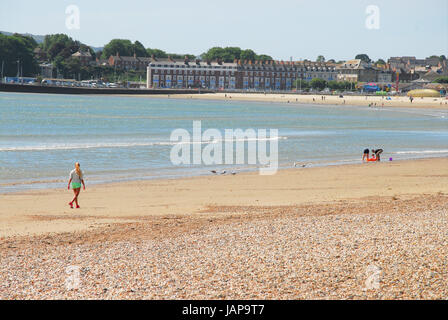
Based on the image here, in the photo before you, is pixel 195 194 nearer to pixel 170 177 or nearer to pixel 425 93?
pixel 170 177

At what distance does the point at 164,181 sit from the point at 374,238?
12.7m

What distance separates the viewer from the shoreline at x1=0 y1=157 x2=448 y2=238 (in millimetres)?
14711

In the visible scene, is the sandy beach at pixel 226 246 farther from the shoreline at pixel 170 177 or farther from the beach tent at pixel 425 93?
the beach tent at pixel 425 93

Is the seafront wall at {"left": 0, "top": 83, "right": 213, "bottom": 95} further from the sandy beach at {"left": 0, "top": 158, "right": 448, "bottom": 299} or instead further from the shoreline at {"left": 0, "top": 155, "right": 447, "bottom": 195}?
the sandy beach at {"left": 0, "top": 158, "right": 448, "bottom": 299}

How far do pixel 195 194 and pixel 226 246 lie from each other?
8916 mm

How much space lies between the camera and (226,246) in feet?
33.1

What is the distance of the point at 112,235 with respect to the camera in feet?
39.4

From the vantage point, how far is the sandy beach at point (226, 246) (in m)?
8.02

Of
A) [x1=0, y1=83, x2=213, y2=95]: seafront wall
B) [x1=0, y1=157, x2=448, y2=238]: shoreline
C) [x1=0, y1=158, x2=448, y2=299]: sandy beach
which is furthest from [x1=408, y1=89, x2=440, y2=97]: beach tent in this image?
[x1=0, y1=158, x2=448, y2=299]: sandy beach

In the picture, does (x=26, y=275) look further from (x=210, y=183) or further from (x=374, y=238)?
(x=210, y=183)

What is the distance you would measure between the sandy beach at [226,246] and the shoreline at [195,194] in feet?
0.24

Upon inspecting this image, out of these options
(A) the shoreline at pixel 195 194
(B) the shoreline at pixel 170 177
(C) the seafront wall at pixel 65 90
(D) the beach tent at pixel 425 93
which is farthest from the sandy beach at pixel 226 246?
(C) the seafront wall at pixel 65 90

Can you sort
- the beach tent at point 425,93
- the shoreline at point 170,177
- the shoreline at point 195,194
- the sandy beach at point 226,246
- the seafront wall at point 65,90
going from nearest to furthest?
the sandy beach at point 226,246 → the shoreline at point 195,194 → the shoreline at point 170,177 → the beach tent at point 425,93 → the seafront wall at point 65,90

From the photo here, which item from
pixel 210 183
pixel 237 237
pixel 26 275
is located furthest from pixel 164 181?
pixel 26 275
